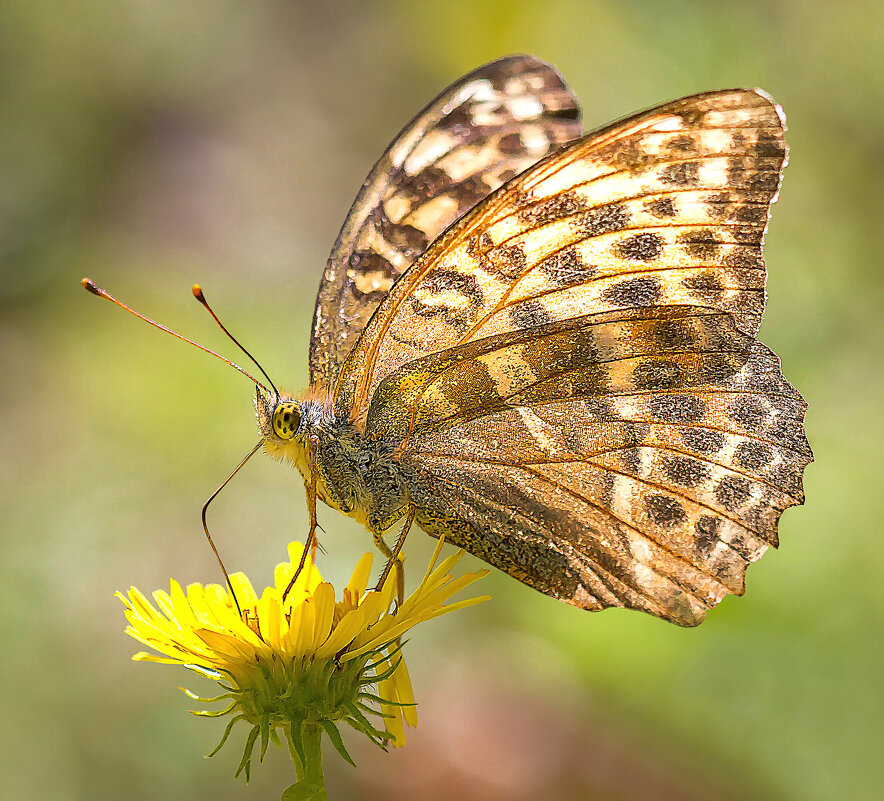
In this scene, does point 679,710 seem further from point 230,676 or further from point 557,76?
point 557,76

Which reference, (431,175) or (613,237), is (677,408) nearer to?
(613,237)

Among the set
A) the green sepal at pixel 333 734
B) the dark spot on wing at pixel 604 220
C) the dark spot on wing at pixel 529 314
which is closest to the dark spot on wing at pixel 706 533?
the dark spot on wing at pixel 529 314

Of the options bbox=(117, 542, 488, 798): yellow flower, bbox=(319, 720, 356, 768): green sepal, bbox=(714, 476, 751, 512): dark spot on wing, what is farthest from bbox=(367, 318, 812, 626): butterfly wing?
bbox=(319, 720, 356, 768): green sepal

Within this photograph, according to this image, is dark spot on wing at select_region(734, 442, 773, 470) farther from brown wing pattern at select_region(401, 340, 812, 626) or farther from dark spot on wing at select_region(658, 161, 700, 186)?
dark spot on wing at select_region(658, 161, 700, 186)

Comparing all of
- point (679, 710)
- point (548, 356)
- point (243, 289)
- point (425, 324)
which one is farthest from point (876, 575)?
point (243, 289)

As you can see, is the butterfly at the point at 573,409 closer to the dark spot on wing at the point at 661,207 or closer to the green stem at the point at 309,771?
the dark spot on wing at the point at 661,207

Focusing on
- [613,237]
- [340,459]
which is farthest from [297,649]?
[613,237]

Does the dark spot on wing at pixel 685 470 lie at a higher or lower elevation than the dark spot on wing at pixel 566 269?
lower
